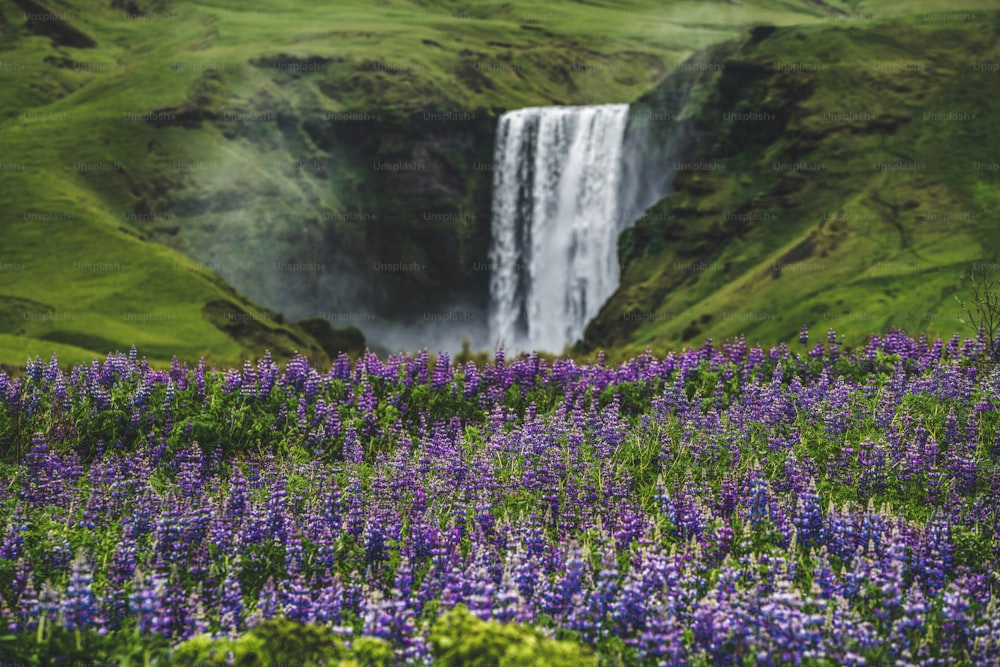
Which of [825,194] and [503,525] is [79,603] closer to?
[503,525]

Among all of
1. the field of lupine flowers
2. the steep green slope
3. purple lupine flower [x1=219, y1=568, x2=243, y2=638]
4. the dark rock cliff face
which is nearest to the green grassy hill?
the dark rock cliff face

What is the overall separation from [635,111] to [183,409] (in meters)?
39.9

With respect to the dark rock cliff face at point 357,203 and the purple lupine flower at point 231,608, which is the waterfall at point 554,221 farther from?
the purple lupine flower at point 231,608

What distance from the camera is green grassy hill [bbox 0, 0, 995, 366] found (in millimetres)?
38000

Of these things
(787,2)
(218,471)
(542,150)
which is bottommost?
(218,471)

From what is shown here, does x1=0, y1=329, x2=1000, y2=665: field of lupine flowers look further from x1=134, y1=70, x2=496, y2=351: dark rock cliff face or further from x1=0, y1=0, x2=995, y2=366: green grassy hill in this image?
x1=134, y1=70, x2=496, y2=351: dark rock cliff face

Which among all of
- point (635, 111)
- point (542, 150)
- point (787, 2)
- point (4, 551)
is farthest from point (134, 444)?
point (787, 2)

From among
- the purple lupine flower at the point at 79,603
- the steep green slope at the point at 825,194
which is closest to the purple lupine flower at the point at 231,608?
the purple lupine flower at the point at 79,603

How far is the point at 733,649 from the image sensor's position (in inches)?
256

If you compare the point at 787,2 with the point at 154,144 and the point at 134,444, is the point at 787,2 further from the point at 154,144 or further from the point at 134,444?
the point at 134,444

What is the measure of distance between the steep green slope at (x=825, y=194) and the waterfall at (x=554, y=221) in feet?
24.9

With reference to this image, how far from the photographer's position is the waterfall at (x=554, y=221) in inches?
2072

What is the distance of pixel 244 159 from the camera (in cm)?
5697

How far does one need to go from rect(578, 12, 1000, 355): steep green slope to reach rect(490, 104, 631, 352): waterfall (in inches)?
299
